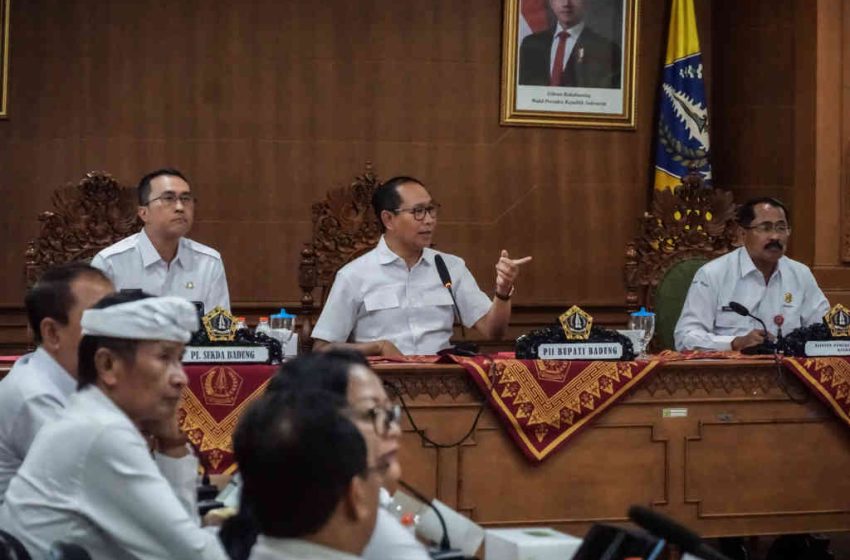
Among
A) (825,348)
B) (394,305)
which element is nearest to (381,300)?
(394,305)

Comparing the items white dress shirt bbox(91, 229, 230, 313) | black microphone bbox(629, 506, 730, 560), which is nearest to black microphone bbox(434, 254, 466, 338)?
white dress shirt bbox(91, 229, 230, 313)

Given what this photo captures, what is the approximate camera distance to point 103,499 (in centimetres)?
236

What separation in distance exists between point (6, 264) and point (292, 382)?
193 inches

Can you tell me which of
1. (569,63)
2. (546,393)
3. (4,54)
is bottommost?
(546,393)

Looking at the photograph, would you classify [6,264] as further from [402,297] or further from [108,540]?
[108,540]

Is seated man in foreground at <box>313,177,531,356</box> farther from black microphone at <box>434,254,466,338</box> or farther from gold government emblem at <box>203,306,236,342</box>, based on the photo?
gold government emblem at <box>203,306,236,342</box>

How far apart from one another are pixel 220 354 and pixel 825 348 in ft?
7.11

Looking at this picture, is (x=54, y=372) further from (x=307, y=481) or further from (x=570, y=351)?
(x=570, y=351)

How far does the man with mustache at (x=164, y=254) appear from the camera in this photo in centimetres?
510

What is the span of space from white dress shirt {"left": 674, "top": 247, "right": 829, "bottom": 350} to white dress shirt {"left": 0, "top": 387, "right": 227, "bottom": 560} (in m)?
3.45

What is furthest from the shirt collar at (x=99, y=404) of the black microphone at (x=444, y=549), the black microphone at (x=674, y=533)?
the black microphone at (x=674, y=533)

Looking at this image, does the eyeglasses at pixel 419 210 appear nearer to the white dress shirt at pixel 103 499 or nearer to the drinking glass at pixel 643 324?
the drinking glass at pixel 643 324

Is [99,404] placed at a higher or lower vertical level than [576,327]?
lower

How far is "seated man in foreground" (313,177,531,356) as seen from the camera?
17.1 ft
